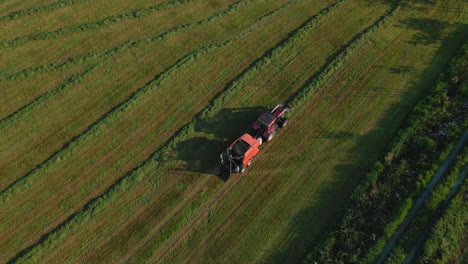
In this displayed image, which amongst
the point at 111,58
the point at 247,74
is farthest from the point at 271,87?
the point at 111,58

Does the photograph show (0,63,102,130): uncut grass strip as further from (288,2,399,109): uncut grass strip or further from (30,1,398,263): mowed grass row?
(288,2,399,109): uncut grass strip

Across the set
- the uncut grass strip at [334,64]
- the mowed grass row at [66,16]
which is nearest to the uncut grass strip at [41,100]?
the mowed grass row at [66,16]

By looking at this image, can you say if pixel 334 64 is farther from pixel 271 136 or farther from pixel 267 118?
pixel 271 136

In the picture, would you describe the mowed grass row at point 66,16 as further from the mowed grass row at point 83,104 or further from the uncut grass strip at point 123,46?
the mowed grass row at point 83,104

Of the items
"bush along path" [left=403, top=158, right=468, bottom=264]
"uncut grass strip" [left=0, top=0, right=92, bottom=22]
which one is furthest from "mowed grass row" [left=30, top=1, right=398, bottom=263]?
"uncut grass strip" [left=0, top=0, right=92, bottom=22]

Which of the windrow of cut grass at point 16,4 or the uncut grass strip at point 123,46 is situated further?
the windrow of cut grass at point 16,4

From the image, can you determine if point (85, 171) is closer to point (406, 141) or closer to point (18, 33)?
point (18, 33)
